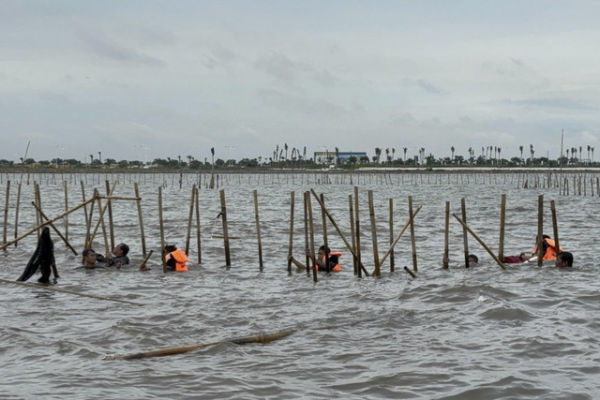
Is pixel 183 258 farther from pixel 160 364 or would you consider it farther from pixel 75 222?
pixel 75 222

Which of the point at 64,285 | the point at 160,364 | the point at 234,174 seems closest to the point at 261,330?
the point at 160,364

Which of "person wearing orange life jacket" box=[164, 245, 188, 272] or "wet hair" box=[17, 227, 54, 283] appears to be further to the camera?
"person wearing orange life jacket" box=[164, 245, 188, 272]

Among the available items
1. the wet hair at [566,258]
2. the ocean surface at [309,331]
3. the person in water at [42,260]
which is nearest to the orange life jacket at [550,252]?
the ocean surface at [309,331]

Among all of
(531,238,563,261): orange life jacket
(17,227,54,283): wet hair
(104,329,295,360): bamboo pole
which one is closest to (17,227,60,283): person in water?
(17,227,54,283): wet hair

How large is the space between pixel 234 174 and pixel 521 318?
141 meters

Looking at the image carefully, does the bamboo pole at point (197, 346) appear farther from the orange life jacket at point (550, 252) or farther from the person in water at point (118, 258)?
the orange life jacket at point (550, 252)

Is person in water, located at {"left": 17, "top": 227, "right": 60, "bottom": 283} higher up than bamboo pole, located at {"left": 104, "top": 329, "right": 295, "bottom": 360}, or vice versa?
person in water, located at {"left": 17, "top": 227, "right": 60, "bottom": 283}

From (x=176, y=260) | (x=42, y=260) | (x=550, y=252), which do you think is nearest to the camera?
(x=42, y=260)

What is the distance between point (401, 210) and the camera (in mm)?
44906

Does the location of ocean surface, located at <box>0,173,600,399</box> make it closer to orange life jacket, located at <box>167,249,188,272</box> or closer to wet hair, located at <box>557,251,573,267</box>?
wet hair, located at <box>557,251,573,267</box>

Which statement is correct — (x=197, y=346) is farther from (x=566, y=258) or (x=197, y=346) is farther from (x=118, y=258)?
(x=566, y=258)

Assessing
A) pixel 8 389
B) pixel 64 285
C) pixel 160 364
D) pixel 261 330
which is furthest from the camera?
pixel 64 285

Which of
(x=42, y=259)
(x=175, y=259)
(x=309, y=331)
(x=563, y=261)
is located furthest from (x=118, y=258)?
(x=563, y=261)

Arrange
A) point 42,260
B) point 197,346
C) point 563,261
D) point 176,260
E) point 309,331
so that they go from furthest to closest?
point 176,260 → point 563,261 → point 42,260 → point 309,331 → point 197,346
